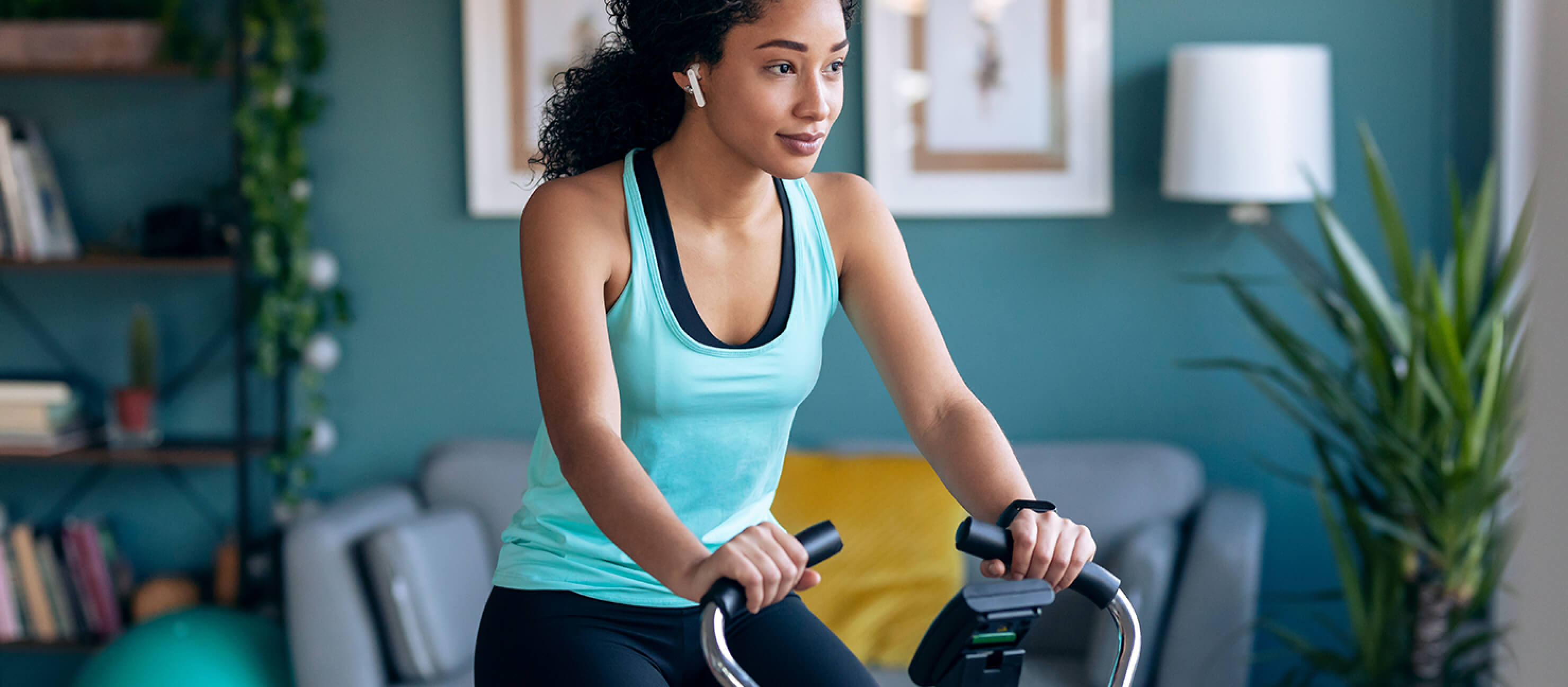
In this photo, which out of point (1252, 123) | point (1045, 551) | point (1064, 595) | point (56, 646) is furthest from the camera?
point (56, 646)

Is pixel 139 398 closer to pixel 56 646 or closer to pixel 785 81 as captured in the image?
pixel 56 646

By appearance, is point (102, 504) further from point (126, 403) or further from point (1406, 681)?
point (1406, 681)

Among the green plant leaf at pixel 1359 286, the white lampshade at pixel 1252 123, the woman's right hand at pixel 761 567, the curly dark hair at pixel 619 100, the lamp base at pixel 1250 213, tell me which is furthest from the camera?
the lamp base at pixel 1250 213

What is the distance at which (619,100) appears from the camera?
1.26 m

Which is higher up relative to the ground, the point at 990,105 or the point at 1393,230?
the point at 990,105

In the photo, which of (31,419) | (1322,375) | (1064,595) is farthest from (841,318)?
(31,419)

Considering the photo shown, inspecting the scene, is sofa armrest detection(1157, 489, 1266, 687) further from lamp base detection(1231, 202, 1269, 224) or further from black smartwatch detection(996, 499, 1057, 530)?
black smartwatch detection(996, 499, 1057, 530)

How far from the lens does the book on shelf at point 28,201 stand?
2.88 m

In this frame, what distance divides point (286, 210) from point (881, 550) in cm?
167

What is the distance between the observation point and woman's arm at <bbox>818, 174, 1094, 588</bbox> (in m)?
1.13

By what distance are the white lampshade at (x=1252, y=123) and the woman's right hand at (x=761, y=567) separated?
6.74 ft

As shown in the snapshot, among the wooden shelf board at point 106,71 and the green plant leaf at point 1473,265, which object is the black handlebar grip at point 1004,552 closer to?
the green plant leaf at point 1473,265

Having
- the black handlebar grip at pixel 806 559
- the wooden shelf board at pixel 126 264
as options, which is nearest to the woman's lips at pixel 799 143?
the black handlebar grip at pixel 806 559

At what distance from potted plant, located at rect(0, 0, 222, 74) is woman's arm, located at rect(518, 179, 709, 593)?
2205 mm
